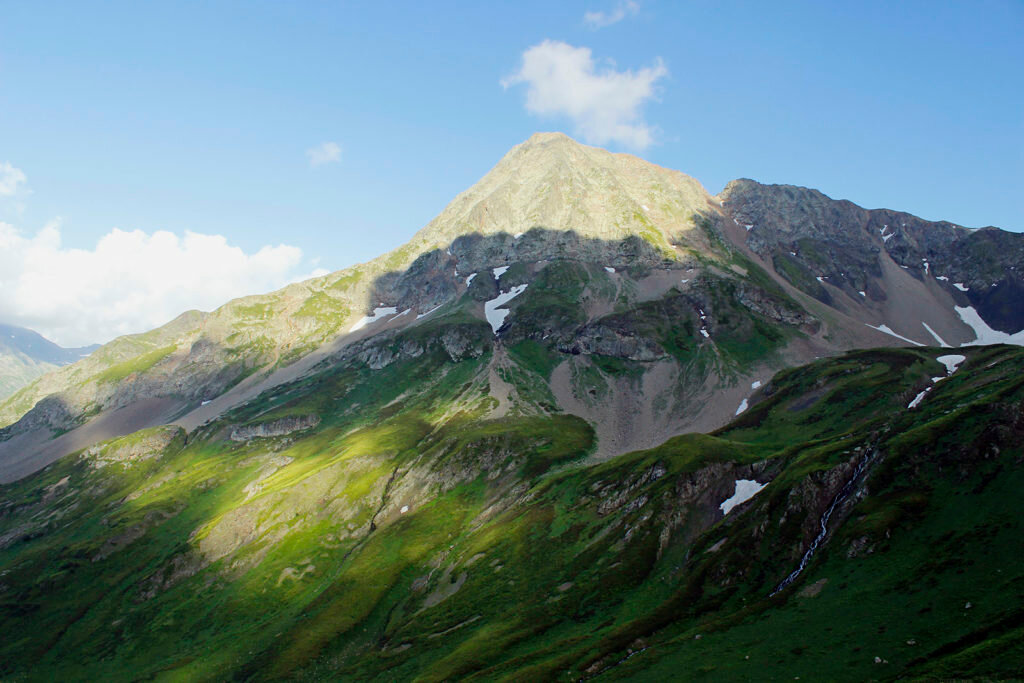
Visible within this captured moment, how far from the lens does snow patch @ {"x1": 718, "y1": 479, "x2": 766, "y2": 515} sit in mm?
102562

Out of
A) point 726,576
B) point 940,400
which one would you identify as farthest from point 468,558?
point 940,400

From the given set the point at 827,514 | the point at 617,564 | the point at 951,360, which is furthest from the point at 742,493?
the point at 951,360

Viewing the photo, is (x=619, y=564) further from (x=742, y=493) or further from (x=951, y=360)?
(x=951, y=360)

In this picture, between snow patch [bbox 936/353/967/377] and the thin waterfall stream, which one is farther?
snow patch [bbox 936/353/967/377]

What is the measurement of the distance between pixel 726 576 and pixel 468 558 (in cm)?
6490

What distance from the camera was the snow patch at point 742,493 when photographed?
103m

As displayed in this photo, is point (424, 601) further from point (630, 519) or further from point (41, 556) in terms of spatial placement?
point (41, 556)

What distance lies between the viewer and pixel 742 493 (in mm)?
105375

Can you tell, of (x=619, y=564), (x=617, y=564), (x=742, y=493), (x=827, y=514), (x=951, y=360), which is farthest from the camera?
(x=951, y=360)

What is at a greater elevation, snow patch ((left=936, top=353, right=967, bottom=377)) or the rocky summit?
the rocky summit

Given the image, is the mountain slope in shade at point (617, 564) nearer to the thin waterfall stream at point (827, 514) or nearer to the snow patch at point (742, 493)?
the thin waterfall stream at point (827, 514)

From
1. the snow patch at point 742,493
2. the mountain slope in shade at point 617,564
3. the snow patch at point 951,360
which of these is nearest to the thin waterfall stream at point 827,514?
the mountain slope in shade at point 617,564

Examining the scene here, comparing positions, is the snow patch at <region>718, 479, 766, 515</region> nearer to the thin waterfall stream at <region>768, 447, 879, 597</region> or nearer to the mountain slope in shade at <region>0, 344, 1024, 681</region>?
the mountain slope in shade at <region>0, 344, 1024, 681</region>

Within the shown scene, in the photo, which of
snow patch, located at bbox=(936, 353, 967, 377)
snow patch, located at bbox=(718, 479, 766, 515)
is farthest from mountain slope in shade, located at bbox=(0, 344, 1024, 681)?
snow patch, located at bbox=(936, 353, 967, 377)
